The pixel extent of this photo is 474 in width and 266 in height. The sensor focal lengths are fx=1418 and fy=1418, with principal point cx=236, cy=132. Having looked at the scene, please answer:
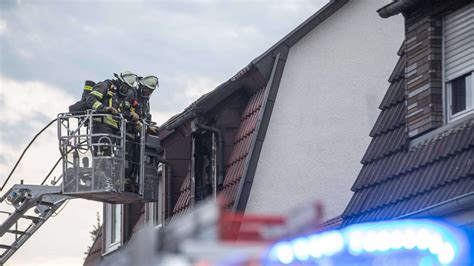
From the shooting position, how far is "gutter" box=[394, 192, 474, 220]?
12.1m

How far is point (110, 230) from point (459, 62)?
12.1 metres

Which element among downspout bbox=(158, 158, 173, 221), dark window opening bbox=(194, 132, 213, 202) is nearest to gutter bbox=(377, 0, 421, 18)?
dark window opening bbox=(194, 132, 213, 202)

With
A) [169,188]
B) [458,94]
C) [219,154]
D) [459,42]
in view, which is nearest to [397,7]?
[459,42]

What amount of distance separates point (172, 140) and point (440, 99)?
7862 mm

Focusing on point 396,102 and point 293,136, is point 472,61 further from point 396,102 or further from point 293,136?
point 293,136

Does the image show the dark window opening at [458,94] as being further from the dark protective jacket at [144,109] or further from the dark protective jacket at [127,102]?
the dark protective jacket at [144,109]

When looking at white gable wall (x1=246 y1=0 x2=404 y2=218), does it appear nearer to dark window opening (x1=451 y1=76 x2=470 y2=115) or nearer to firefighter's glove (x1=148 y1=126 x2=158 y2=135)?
firefighter's glove (x1=148 y1=126 x2=158 y2=135)

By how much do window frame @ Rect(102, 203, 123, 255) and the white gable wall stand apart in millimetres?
5974

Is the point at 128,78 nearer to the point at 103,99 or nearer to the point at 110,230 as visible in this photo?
the point at 103,99

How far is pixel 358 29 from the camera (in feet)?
59.8

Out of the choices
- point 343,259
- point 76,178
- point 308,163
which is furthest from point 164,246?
point 76,178

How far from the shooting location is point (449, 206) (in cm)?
1231

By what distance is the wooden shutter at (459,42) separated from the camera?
44.8ft

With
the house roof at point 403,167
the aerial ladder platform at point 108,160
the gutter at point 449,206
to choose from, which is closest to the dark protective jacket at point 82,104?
the aerial ladder platform at point 108,160
